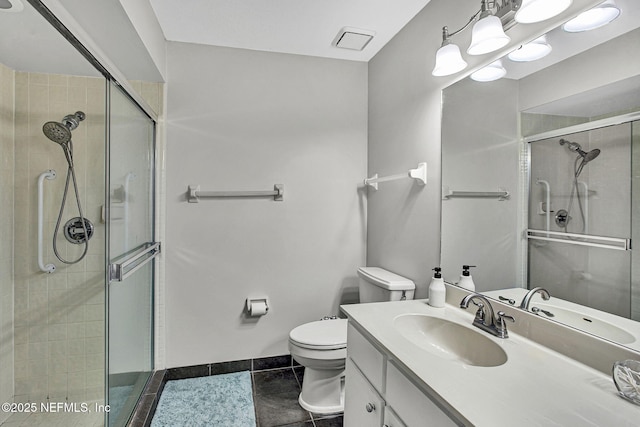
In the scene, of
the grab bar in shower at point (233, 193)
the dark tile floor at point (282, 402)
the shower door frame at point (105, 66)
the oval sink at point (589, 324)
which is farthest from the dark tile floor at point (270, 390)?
the oval sink at point (589, 324)

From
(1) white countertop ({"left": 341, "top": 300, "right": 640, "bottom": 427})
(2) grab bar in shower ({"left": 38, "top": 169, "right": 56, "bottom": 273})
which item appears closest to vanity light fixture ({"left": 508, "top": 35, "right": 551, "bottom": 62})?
(1) white countertop ({"left": 341, "top": 300, "right": 640, "bottom": 427})

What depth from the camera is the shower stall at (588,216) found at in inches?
35.4

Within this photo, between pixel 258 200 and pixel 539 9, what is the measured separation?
1.82m

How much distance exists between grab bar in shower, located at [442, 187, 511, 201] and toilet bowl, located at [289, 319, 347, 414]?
971 millimetres

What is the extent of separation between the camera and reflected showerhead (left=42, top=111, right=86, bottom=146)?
156 centimetres

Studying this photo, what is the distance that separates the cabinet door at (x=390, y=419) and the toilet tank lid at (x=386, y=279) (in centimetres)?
84

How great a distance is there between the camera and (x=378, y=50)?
2.37 m

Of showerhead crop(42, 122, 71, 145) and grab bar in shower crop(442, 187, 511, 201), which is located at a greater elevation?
showerhead crop(42, 122, 71, 145)

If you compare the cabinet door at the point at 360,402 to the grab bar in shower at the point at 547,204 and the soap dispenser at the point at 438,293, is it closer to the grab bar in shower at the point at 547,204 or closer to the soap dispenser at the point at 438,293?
the soap dispenser at the point at 438,293

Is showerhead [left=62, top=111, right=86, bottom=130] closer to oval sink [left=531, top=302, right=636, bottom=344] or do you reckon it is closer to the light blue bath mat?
the light blue bath mat

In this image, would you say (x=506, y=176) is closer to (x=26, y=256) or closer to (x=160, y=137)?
(x=160, y=137)

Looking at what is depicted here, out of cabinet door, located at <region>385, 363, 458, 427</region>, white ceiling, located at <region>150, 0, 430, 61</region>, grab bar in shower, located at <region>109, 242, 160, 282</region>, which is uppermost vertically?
white ceiling, located at <region>150, 0, 430, 61</region>

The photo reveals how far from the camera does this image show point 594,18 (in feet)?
3.22

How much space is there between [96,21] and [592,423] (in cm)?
220
